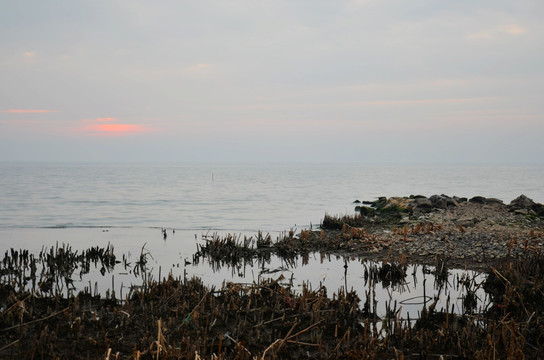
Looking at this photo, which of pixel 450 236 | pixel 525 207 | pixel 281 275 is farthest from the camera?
pixel 525 207

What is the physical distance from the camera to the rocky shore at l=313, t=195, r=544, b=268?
14.0m

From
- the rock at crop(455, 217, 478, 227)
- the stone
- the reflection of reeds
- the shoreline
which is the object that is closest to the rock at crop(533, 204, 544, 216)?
the stone

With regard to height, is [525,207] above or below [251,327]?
below

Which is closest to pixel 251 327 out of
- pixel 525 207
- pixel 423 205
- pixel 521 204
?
pixel 423 205

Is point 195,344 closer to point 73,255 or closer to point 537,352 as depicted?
point 537,352

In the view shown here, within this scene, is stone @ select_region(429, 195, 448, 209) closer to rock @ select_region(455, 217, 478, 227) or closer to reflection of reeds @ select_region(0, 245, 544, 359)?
rock @ select_region(455, 217, 478, 227)

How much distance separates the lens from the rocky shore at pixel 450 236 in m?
14.0

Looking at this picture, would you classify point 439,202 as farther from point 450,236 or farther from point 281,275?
point 281,275

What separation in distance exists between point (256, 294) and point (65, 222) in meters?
21.4

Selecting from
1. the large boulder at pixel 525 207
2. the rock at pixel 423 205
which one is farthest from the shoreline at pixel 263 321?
the large boulder at pixel 525 207

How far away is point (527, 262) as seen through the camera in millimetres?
10414

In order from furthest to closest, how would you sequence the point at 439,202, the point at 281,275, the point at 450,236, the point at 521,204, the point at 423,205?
the point at 439,202 → the point at 423,205 → the point at 521,204 → the point at 450,236 → the point at 281,275

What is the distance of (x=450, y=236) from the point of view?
16562 millimetres

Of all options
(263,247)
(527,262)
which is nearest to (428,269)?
(527,262)
